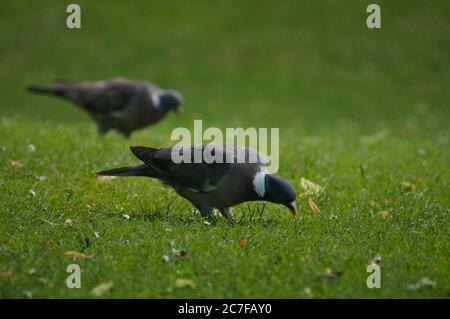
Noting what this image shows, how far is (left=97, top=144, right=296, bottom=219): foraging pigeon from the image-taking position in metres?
6.40

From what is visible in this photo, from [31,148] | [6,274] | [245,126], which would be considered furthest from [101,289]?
[245,126]

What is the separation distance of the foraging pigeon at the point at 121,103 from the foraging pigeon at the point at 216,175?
4.22 m

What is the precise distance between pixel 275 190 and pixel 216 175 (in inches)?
24.5

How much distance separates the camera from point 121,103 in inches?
434

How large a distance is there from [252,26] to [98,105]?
11.0 metres

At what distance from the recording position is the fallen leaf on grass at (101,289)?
15.8ft

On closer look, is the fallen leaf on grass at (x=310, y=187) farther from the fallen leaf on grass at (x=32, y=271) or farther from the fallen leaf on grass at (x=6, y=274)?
the fallen leaf on grass at (x=6, y=274)

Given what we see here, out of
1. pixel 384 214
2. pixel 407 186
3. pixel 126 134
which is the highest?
pixel 126 134

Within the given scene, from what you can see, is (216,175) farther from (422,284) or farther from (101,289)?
(422,284)

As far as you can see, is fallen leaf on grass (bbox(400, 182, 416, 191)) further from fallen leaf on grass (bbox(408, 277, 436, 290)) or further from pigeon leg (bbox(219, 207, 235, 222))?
→ fallen leaf on grass (bbox(408, 277, 436, 290))

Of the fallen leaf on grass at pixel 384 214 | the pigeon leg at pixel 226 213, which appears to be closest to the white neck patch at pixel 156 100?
the pigeon leg at pixel 226 213

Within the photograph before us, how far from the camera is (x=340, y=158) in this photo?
9508 millimetres
